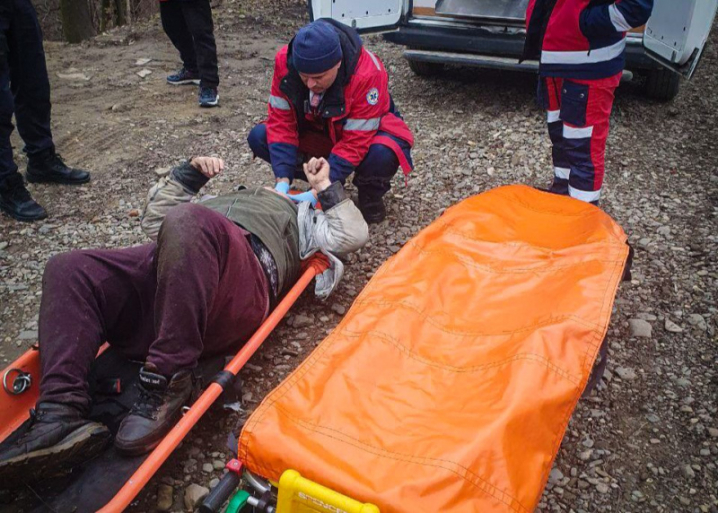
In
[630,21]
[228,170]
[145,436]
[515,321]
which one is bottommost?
[228,170]

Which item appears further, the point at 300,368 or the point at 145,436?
the point at 300,368

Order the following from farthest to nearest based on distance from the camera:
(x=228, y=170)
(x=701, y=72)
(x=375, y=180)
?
(x=701, y=72) → (x=228, y=170) → (x=375, y=180)

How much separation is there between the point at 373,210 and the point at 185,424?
2.12m

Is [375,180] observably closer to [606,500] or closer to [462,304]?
[462,304]

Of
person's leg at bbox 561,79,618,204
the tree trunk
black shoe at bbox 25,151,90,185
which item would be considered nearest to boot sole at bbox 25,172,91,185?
black shoe at bbox 25,151,90,185

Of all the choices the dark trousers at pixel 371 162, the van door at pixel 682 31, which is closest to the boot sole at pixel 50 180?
the dark trousers at pixel 371 162

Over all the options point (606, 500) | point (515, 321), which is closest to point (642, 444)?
point (606, 500)

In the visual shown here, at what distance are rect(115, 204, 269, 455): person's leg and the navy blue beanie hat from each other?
111cm

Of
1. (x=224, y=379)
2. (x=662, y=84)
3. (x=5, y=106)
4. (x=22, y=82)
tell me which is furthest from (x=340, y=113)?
(x=662, y=84)

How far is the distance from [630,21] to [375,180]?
1.59m

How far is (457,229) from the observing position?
108 inches

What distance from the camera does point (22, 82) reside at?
3.78 metres

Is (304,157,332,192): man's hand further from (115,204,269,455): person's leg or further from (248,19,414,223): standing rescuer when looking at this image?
(115,204,269,455): person's leg

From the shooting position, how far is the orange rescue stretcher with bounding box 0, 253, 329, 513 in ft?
5.85
